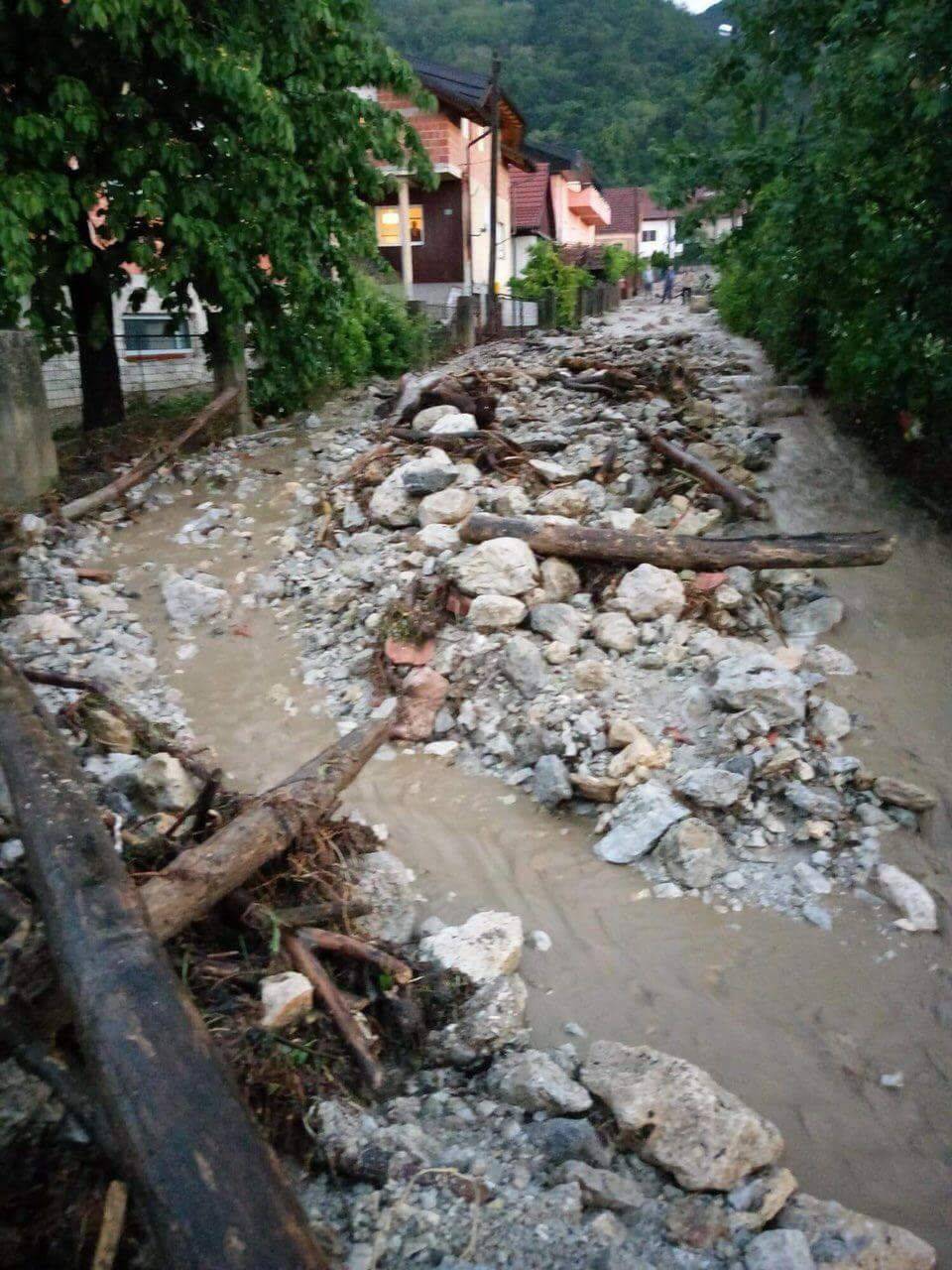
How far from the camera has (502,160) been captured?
2775cm

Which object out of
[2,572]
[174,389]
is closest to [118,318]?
[174,389]

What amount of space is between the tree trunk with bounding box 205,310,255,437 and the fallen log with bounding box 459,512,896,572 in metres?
4.61

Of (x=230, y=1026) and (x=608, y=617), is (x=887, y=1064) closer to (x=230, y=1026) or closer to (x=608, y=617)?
(x=230, y=1026)

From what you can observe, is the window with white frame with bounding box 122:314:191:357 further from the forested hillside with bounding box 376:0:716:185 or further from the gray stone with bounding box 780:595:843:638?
the forested hillside with bounding box 376:0:716:185

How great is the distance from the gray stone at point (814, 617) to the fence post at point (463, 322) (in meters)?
12.7

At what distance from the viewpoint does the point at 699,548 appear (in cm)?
607

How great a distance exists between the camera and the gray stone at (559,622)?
5664 millimetres

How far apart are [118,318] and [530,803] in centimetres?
1192

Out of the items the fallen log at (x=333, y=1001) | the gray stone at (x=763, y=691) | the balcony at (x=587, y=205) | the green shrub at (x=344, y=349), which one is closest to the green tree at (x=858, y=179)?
the gray stone at (x=763, y=691)

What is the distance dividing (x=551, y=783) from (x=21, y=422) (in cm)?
535

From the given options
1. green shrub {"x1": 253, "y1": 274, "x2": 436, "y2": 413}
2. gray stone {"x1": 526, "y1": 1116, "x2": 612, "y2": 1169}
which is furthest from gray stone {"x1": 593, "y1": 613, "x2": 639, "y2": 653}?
green shrub {"x1": 253, "y1": 274, "x2": 436, "y2": 413}

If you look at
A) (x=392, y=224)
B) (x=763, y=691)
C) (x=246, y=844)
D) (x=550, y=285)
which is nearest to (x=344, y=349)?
(x=763, y=691)

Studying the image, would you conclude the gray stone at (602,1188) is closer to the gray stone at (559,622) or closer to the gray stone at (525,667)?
the gray stone at (525,667)

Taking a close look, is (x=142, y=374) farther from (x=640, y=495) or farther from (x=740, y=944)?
(x=740, y=944)
